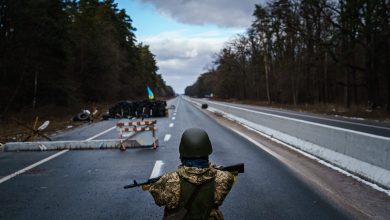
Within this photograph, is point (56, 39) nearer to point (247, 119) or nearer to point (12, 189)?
point (247, 119)

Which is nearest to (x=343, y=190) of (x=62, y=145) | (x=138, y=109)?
(x=62, y=145)

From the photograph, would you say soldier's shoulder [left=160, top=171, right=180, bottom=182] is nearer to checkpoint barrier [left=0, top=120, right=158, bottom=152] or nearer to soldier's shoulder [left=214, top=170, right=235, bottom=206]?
soldier's shoulder [left=214, top=170, right=235, bottom=206]

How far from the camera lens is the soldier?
10.0 feet

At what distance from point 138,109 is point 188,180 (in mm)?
35035

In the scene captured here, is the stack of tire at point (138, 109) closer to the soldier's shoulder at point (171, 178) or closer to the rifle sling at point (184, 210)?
the soldier's shoulder at point (171, 178)

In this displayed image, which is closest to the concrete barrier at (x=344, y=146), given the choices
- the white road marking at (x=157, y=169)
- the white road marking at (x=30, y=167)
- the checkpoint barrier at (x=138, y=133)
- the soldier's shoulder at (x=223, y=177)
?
the white road marking at (x=157, y=169)

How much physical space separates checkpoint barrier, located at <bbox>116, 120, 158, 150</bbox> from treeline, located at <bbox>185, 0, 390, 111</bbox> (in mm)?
25446

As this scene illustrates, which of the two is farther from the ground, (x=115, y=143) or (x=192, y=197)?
(x=192, y=197)

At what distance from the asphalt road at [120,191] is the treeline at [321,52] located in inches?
1102

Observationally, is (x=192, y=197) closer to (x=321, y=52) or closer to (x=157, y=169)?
(x=157, y=169)

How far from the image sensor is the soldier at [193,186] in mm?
3062

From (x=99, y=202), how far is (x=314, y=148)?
23.5 ft

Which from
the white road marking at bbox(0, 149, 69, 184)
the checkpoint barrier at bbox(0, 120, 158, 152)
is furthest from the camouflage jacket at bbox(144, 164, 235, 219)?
the checkpoint barrier at bbox(0, 120, 158, 152)

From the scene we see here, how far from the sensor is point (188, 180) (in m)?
3.05
